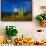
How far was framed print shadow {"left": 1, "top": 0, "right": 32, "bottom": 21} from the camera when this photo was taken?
9.19ft

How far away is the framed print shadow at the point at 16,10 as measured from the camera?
280 cm

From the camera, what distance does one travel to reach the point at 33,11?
2.84 meters

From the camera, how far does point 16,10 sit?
2.81 meters

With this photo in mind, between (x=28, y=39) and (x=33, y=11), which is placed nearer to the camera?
(x=28, y=39)

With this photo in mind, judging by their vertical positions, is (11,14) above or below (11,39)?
above

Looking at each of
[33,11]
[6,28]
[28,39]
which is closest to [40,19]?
[33,11]

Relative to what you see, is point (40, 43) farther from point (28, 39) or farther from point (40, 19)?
point (40, 19)

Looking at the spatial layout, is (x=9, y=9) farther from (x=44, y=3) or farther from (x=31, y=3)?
(x=44, y=3)

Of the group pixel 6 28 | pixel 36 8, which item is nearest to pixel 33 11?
pixel 36 8

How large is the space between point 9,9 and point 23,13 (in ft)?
0.83

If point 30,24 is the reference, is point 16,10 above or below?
above

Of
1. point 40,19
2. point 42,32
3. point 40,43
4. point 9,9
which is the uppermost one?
point 9,9

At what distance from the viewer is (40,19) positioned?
278 centimetres

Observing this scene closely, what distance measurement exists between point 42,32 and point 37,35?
0.34 ft
